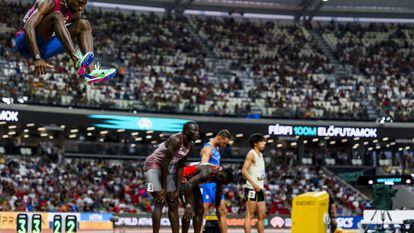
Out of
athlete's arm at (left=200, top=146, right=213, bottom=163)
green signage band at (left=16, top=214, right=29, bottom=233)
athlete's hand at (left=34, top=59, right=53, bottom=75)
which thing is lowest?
green signage band at (left=16, top=214, right=29, bottom=233)

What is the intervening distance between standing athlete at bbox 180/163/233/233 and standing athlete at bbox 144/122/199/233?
303 mm

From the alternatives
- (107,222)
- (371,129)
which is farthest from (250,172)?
(371,129)

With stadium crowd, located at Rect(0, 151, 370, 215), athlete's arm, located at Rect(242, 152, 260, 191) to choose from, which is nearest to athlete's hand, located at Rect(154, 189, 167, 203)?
athlete's arm, located at Rect(242, 152, 260, 191)

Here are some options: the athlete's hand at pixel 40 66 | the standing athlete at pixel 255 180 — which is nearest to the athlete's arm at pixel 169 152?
the athlete's hand at pixel 40 66

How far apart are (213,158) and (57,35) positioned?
205 inches

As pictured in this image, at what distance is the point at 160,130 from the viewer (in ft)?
141

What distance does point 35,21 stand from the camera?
10.5m

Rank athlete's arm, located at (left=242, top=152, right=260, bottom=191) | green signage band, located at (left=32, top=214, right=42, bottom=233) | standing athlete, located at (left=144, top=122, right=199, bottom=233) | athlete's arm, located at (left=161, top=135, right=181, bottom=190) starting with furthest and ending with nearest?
athlete's arm, located at (left=242, top=152, right=260, bottom=191)
green signage band, located at (left=32, top=214, right=42, bottom=233)
standing athlete, located at (left=144, top=122, right=199, bottom=233)
athlete's arm, located at (left=161, top=135, right=181, bottom=190)

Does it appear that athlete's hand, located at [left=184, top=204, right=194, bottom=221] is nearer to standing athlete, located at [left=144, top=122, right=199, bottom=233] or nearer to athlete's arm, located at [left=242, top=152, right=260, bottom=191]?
standing athlete, located at [left=144, top=122, right=199, bottom=233]

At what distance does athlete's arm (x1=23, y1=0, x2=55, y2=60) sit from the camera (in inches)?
411

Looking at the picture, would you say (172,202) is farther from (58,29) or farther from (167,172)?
(58,29)

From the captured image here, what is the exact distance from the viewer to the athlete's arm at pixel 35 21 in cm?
1044

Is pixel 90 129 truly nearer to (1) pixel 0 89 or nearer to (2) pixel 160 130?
(2) pixel 160 130

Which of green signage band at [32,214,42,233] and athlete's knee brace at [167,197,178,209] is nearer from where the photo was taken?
athlete's knee brace at [167,197,178,209]
